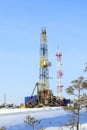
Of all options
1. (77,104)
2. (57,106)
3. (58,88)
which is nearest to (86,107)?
(77,104)

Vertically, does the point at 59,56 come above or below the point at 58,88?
above

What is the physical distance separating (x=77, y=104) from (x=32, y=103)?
346 ft

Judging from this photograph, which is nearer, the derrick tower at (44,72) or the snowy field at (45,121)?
the snowy field at (45,121)

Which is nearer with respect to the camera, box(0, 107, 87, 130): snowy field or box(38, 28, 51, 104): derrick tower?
box(0, 107, 87, 130): snowy field

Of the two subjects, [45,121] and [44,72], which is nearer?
[45,121]

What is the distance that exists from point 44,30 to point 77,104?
347ft

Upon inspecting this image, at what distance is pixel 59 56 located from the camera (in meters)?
127

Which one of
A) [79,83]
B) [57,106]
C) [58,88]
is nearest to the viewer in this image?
[79,83]

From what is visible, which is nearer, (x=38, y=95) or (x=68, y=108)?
(x=68, y=108)

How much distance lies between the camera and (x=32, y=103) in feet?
439

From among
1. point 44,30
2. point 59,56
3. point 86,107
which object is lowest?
point 86,107

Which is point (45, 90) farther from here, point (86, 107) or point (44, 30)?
point (86, 107)

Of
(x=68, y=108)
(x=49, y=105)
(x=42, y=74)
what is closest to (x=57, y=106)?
(x=49, y=105)

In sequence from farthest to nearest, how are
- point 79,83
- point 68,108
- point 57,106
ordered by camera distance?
point 57,106 < point 68,108 < point 79,83
